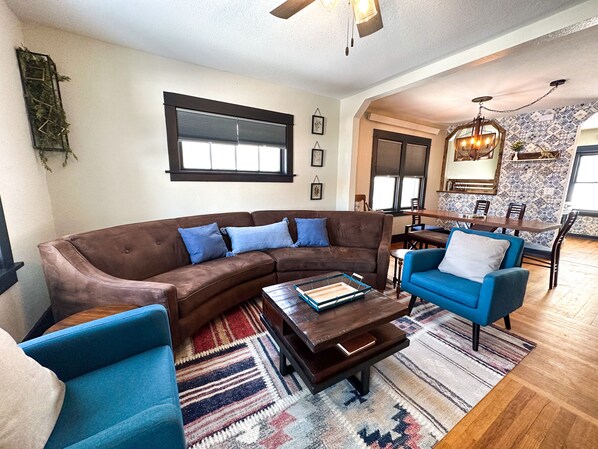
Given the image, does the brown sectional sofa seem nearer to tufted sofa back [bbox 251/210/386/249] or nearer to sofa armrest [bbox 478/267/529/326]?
tufted sofa back [bbox 251/210/386/249]

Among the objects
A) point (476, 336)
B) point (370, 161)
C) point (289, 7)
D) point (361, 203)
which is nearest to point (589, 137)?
point (370, 161)

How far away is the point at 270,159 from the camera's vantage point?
3.47 meters

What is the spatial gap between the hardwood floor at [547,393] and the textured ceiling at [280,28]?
8.56 feet

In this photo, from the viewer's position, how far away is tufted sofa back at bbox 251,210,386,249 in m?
3.21

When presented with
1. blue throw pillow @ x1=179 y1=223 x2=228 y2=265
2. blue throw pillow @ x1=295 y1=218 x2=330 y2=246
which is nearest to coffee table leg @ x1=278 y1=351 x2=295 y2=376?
blue throw pillow @ x1=179 y1=223 x2=228 y2=265

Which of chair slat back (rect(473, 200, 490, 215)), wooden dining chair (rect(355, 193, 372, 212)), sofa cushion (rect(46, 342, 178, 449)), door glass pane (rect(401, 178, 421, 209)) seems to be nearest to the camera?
sofa cushion (rect(46, 342, 178, 449))

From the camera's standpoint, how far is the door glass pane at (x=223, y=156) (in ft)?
9.96

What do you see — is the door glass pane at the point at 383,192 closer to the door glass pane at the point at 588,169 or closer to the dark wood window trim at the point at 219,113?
the dark wood window trim at the point at 219,113

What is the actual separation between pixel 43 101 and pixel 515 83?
5145mm

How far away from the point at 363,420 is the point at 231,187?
274 centimetres

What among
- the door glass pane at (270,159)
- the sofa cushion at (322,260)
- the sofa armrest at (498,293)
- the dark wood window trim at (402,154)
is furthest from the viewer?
the dark wood window trim at (402,154)

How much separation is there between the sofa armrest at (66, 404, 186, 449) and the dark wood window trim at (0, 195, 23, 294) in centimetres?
159

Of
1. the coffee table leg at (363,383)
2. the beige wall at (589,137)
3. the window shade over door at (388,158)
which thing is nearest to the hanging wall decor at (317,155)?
the window shade over door at (388,158)

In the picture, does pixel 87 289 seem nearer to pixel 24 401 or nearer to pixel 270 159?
pixel 24 401
